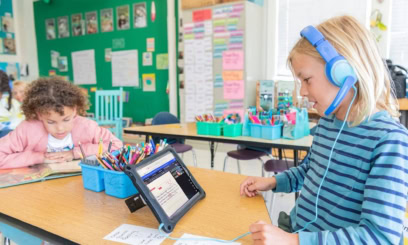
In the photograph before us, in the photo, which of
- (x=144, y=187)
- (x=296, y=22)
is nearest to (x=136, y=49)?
(x=296, y=22)

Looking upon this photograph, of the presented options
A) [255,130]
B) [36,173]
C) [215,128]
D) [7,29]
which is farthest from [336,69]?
[7,29]

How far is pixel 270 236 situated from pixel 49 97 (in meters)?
1.15

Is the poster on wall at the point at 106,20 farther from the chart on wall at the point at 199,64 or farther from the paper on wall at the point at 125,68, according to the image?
the chart on wall at the point at 199,64

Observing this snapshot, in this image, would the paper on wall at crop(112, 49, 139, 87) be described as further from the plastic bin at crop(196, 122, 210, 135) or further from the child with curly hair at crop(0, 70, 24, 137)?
the plastic bin at crop(196, 122, 210, 135)

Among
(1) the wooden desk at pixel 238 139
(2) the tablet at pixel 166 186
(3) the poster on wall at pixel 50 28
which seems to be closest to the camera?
(2) the tablet at pixel 166 186

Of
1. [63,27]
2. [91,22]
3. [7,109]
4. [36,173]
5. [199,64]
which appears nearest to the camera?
[36,173]

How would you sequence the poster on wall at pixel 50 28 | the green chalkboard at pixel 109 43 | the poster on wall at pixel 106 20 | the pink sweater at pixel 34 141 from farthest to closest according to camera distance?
the poster on wall at pixel 50 28
the poster on wall at pixel 106 20
the green chalkboard at pixel 109 43
the pink sweater at pixel 34 141

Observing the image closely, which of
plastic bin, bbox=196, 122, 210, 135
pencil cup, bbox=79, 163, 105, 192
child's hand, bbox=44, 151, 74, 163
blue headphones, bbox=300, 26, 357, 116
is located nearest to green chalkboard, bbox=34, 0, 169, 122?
plastic bin, bbox=196, 122, 210, 135

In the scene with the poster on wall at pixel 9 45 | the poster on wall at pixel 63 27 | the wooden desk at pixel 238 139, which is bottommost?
the wooden desk at pixel 238 139

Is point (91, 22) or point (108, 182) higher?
point (91, 22)

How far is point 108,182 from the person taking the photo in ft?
3.06

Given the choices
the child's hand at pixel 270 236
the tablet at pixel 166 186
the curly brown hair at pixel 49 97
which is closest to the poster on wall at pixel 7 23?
the curly brown hair at pixel 49 97

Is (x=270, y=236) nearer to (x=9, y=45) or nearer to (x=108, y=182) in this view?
(x=108, y=182)

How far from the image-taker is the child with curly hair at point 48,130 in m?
1.29
